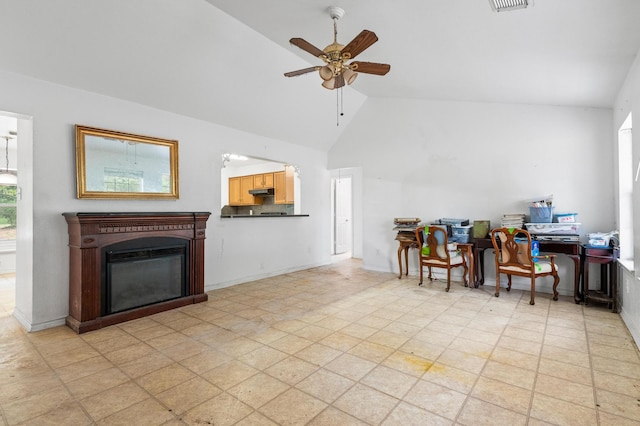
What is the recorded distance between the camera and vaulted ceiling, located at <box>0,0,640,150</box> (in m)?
2.45

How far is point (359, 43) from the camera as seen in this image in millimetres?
2490

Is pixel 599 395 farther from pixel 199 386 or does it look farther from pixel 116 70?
pixel 116 70

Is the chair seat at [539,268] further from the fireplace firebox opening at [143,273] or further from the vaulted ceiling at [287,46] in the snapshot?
the fireplace firebox opening at [143,273]

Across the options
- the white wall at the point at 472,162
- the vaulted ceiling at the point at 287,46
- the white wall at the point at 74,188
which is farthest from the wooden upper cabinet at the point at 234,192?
the vaulted ceiling at the point at 287,46

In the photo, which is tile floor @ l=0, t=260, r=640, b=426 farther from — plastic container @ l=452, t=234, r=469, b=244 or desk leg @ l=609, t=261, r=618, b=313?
plastic container @ l=452, t=234, r=469, b=244

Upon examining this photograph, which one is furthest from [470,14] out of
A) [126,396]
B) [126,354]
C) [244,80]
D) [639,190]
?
[126,354]

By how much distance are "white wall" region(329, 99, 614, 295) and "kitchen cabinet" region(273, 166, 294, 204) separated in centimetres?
89

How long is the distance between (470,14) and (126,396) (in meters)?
3.59

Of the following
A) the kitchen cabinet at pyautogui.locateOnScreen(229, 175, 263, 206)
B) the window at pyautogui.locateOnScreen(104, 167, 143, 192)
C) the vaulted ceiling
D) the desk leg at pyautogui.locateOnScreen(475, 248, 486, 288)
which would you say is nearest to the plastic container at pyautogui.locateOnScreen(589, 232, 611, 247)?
the desk leg at pyautogui.locateOnScreen(475, 248, 486, 288)

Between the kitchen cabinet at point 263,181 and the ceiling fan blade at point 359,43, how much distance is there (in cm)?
479

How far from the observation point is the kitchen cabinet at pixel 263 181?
287 inches

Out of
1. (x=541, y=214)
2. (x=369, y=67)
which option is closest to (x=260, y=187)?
(x=369, y=67)

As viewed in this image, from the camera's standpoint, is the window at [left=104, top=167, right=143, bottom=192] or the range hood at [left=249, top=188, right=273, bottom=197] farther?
the range hood at [left=249, top=188, right=273, bottom=197]

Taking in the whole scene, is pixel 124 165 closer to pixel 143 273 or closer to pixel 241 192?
pixel 143 273
